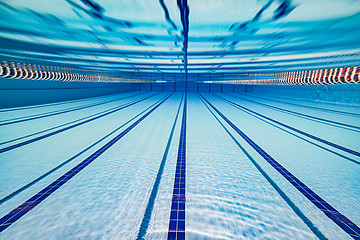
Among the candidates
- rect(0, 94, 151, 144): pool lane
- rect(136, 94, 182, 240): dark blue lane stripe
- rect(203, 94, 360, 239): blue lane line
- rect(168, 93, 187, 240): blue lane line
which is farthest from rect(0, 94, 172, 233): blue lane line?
rect(203, 94, 360, 239): blue lane line

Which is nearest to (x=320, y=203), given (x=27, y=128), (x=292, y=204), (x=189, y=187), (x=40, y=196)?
(x=292, y=204)

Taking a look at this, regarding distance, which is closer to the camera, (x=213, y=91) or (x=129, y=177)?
(x=129, y=177)

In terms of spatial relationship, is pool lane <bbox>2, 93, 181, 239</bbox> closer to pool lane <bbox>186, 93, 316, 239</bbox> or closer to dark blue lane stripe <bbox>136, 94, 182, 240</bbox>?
dark blue lane stripe <bbox>136, 94, 182, 240</bbox>

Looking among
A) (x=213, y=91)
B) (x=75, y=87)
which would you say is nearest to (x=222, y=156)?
(x=75, y=87)

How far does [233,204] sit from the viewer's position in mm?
1653

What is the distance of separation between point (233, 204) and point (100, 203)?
56.0 inches

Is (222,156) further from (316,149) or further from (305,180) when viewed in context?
(316,149)

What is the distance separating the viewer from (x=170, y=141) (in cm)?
341

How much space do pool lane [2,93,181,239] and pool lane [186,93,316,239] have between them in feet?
1.82

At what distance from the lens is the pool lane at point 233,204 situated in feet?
4.44

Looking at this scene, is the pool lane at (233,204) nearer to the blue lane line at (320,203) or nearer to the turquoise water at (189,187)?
the turquoise water at (189,187)

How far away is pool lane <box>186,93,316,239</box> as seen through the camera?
4.44 ft

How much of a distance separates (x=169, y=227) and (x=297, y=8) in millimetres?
2586

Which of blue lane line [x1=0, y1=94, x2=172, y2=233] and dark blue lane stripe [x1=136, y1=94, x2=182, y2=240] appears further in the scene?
blue lane line [x1=0, y1=94, x2=172, y2=233]
